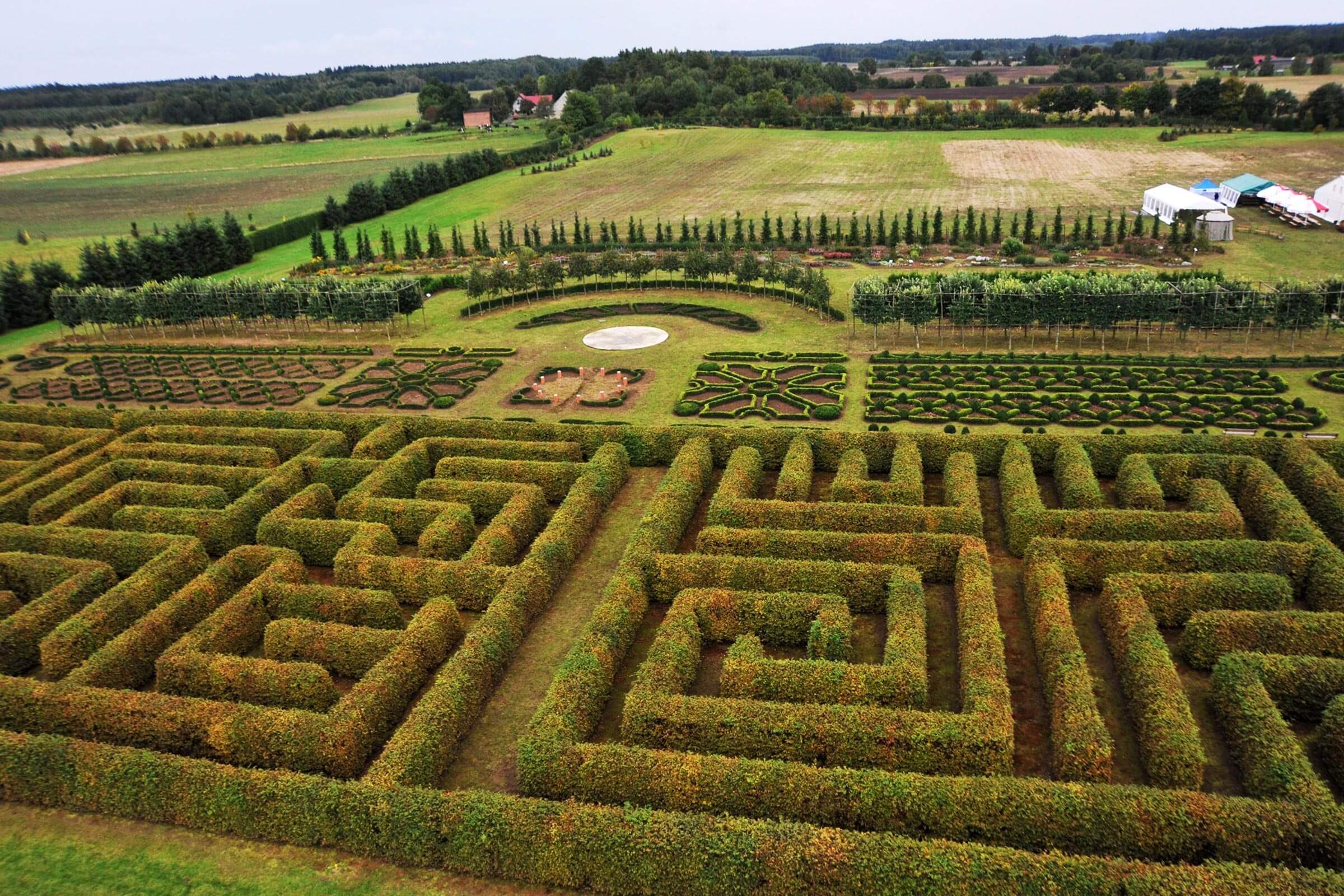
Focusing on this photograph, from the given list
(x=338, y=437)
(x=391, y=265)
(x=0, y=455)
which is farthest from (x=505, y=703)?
(x=391, y=265)

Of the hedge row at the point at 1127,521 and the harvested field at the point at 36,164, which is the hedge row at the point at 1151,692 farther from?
the harvested field at the point at 36,164

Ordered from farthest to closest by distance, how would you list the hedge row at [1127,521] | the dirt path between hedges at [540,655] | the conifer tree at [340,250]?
the conifer tree at [340,250] → the hedge row at [1127,521] → the dirt path between hedges at [540,655]

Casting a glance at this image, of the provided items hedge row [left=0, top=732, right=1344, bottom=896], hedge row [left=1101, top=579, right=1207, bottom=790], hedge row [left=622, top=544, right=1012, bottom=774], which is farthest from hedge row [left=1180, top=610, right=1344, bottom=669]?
hedge row [left=0, top=732, right=1344, bottom=896]

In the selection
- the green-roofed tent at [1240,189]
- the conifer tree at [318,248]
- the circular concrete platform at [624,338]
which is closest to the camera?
the circular concrete platform at [624,338]

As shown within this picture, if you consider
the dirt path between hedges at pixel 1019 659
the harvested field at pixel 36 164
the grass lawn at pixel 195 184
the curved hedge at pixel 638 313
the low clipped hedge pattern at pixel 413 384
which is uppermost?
the harvested field at pixel 36 164

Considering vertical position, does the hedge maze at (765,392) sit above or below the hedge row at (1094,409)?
above

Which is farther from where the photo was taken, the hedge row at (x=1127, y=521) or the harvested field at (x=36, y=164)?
the harvested field at (x=36, y=164)

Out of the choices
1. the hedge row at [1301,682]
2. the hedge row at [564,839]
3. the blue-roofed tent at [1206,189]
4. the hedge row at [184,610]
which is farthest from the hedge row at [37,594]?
the blue-roofed tent at [1206,189]

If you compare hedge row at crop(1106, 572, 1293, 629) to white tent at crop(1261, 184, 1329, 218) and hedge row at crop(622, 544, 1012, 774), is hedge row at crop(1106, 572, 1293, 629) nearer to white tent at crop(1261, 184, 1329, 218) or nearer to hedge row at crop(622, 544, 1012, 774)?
hedge row at crop(622, 544, 1012, 774)
